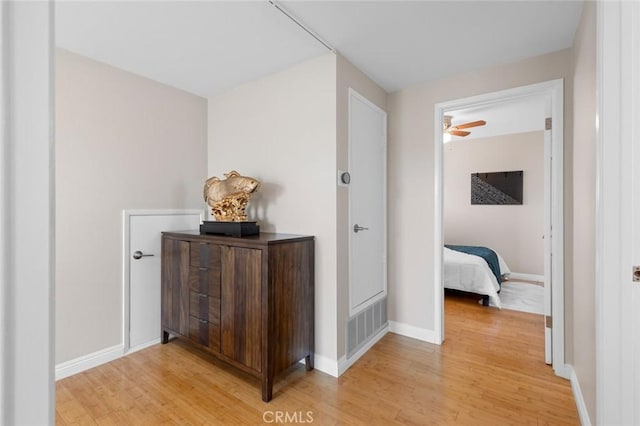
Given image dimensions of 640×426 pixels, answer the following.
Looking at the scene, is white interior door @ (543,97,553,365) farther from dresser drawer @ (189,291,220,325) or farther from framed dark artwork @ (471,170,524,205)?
framed dark artwork @ (471,170,524,205)

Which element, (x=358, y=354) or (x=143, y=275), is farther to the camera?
(x=143, y=275)

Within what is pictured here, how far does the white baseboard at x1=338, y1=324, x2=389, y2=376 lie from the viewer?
2.25 metres

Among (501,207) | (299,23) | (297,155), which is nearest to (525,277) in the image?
(501,207)

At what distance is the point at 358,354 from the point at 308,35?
247 centimetres

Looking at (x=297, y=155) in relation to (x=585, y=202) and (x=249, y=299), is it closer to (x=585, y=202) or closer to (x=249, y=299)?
(x=249, y=299)

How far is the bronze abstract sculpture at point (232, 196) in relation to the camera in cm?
239

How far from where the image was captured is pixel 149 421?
176 centimetres

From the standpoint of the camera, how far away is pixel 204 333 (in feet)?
7.66

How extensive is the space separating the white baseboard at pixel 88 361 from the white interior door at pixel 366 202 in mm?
1990

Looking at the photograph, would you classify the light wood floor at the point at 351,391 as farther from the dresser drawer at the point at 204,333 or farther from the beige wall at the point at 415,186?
the beige wall at the point at 415,186

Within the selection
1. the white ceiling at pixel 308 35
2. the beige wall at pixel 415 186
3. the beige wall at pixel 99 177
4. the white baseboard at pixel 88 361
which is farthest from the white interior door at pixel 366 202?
the white baseboard at pixel 88 361

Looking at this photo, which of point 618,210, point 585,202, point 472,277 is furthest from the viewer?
point 472,277

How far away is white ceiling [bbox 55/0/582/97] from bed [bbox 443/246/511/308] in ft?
7.77

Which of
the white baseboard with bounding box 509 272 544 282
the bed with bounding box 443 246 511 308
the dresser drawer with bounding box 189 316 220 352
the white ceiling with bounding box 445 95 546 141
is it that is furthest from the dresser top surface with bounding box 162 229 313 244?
the white baseboard with bounding box 509 272 544 282
